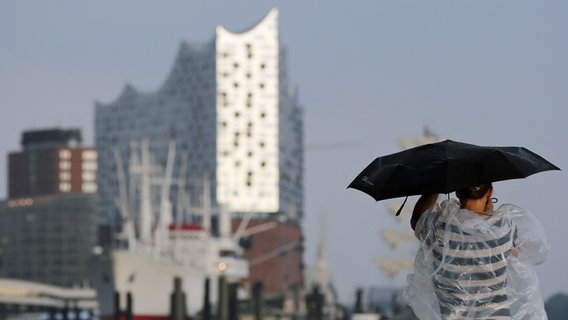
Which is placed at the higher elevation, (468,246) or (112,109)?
(112,109)

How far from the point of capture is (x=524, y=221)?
6324mm

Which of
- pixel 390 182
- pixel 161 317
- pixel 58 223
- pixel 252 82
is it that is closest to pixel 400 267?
pixel 161 317

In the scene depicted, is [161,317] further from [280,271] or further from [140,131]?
[140,131]

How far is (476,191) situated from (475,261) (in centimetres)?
30

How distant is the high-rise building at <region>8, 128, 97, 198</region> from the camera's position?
175625mm

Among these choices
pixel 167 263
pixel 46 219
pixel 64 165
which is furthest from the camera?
pixel 64 165

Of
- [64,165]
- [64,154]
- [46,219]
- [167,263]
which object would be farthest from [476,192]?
[64,165]

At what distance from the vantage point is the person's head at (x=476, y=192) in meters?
6.28

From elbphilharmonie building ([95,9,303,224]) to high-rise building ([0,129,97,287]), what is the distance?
25574 millimetres

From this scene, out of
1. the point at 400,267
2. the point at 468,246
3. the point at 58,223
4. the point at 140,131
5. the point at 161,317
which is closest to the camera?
the point at 468,246

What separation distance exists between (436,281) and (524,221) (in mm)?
414

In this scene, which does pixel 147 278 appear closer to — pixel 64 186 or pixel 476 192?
pixel 476 192

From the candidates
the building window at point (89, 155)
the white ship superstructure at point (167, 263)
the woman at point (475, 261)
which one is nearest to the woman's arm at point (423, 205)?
the woman at point (475, 261)

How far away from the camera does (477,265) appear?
6102 mm
